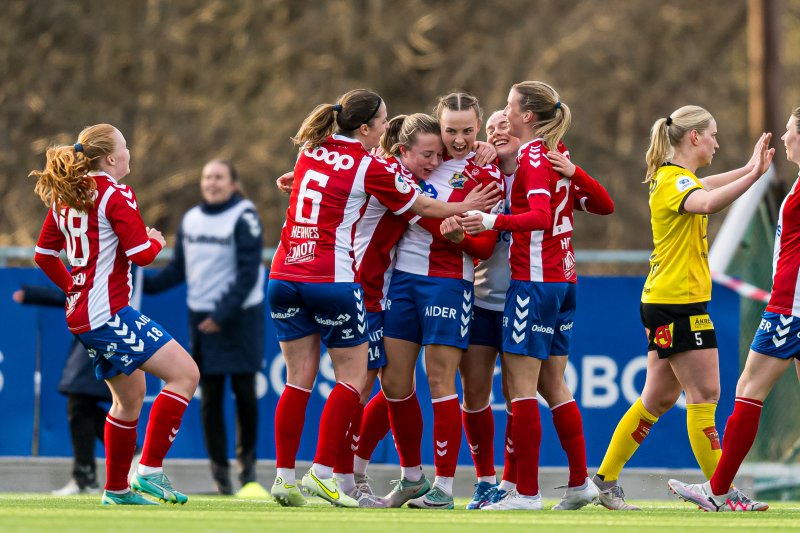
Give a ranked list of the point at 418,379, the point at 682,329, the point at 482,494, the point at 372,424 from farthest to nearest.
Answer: the point at 418,379 < the point at 372,424 < the point at 482,494 < the point at 682,329

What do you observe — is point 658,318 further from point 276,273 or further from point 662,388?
point 276,273

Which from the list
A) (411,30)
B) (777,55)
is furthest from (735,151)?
(777,55)

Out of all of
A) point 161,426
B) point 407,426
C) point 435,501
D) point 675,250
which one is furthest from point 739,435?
point 161,426

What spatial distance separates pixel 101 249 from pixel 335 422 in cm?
147

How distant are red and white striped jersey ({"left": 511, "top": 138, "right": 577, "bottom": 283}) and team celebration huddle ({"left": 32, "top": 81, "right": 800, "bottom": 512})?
1 cm

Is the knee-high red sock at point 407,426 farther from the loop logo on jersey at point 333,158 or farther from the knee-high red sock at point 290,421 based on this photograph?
the loop logo on jersey at point 333,158

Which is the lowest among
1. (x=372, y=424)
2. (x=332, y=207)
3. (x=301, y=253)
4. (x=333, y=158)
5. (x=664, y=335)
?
(x=372, y=424)

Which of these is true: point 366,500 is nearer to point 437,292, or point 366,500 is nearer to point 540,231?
point 437,292

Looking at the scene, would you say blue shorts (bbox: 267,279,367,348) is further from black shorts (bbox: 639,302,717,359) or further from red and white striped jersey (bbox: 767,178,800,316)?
red and white striped jersey (bbox: 767,178,800,316)

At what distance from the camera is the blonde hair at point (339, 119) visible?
8.19 metres

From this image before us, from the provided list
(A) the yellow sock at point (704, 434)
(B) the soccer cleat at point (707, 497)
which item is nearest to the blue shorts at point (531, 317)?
(A) the yellow sock at point (704, 434)

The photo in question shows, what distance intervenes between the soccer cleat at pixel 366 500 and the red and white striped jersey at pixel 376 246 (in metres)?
0.97

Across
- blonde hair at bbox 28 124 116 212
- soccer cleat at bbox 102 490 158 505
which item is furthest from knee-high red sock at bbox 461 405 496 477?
blonde hair at bbox 28 124 116 212

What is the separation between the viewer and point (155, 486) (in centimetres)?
807
